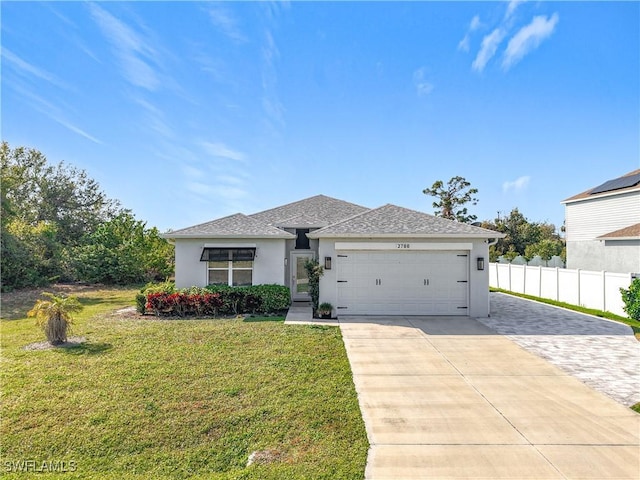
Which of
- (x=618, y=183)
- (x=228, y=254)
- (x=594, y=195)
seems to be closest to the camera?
(x=228, y=254)

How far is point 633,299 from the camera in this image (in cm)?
1230

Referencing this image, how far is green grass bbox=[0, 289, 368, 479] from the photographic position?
4.40m

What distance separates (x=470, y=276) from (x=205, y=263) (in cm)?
1061

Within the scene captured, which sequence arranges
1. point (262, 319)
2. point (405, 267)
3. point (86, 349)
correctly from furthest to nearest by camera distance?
point (405, 267), point (262, 319), point (86, 349)

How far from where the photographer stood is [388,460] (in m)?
4.30

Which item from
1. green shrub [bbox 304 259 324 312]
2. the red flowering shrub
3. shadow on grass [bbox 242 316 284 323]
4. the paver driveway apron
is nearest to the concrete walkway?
the paver driveway apron

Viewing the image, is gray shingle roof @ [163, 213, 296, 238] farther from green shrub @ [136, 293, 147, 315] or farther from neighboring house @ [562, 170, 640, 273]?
neighboring house @ [562, 170, 640, 273]

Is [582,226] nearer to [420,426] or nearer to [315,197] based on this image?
[315,197]

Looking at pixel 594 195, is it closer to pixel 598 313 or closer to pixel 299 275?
pixel 598 313

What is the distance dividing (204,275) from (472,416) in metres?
11.5

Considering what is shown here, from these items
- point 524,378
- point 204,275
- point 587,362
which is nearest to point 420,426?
point 524,378

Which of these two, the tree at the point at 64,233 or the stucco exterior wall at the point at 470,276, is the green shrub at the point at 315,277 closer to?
the stucco exterior wall at the point at 470,276

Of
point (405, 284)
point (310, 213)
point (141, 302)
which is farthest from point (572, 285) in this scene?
point (141, 302)

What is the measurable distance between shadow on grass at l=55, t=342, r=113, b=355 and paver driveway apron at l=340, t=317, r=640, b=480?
6303 millimetres
